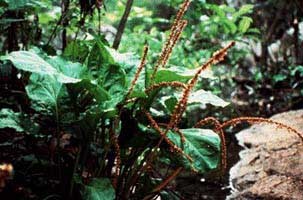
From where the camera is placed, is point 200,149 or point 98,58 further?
point 98,58

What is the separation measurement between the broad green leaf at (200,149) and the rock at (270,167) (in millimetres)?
420

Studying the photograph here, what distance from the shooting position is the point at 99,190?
66.8 inches

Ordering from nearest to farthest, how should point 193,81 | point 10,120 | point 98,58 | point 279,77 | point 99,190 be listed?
1. point 193,81
2. point 99,190
3. point 10,120
4. point 98,58
5. point 279,77

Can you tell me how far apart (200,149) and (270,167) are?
143 cm

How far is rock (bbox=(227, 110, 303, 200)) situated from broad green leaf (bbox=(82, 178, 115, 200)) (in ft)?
2.88

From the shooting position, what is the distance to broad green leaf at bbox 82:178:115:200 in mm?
1667

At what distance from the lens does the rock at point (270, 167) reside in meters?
2.61

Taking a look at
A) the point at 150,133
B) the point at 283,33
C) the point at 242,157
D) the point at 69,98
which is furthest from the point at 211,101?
the point at 283,33

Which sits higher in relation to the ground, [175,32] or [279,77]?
[175,32]

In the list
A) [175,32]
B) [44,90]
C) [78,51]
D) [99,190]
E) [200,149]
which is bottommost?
[99,190]

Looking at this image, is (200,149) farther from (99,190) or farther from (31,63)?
(31,63)

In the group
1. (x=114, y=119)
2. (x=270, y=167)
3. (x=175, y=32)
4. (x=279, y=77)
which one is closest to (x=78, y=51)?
(x=114, y=119)

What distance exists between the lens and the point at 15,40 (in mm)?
2771

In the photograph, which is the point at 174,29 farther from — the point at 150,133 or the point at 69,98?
the point at 69,98
